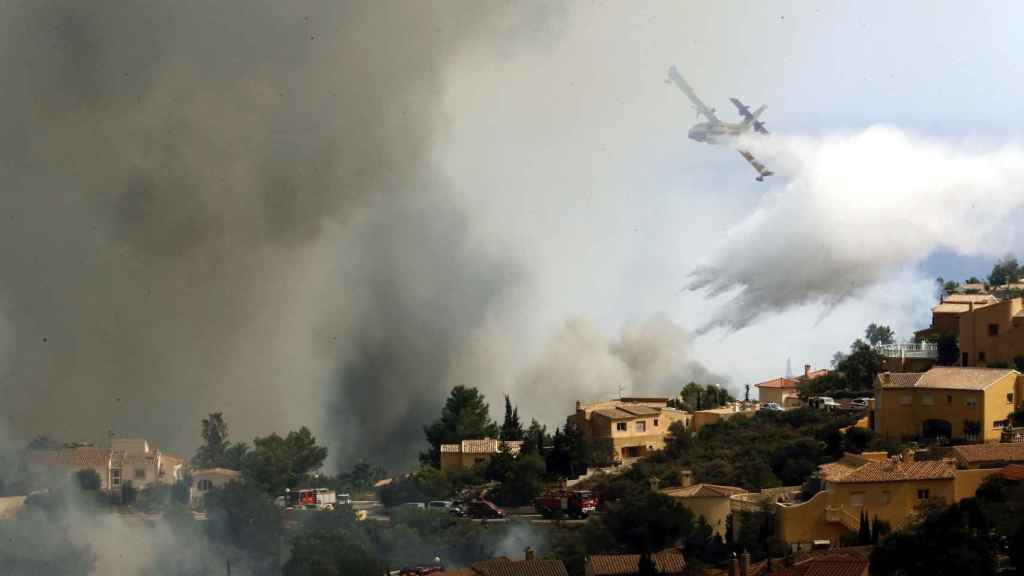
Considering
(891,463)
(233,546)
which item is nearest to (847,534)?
(891,463)

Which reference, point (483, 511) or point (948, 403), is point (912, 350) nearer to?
point (948, 403)

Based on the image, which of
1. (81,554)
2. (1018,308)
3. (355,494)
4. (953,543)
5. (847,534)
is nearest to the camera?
(953,543)

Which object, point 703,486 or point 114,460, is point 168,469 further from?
point 703,486

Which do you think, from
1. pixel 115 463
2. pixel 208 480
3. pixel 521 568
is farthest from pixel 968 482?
pixel 115 463

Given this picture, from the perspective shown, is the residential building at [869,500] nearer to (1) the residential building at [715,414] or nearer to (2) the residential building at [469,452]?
(1) the residential building at [715,414]

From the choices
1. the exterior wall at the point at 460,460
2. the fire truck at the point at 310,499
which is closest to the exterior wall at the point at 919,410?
the exterior wall at the point at 460,460

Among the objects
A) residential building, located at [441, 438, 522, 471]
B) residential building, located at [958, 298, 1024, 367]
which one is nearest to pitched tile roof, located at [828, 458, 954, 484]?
residential building, located at [958, 298, 1024, 367]
